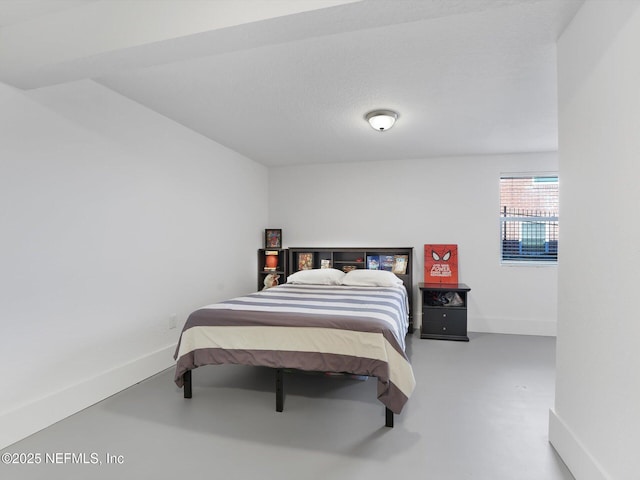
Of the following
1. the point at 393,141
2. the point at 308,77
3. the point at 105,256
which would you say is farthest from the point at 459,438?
the point at 393,141

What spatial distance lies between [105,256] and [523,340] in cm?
448

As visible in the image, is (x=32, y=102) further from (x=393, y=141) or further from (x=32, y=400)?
(x=393, y=141)

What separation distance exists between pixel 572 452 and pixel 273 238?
13.6 ft

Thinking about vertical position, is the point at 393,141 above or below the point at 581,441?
above

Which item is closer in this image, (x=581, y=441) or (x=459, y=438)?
(x=581, y=441)

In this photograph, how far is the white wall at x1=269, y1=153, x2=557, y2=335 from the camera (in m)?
4.57

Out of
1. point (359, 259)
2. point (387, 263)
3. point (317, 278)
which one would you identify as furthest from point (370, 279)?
point (359, 259)

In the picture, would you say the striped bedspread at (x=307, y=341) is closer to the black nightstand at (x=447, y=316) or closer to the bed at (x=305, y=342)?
the bed at (x=305, y=342)

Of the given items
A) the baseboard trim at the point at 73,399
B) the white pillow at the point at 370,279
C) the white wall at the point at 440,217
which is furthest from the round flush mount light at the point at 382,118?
the baseboard trim at the point at 73,399

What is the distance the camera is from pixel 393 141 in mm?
4055

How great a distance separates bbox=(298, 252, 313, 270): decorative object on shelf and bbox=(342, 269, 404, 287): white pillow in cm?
87

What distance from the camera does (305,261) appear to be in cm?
515

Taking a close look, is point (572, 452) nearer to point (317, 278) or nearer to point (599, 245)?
point (599, 245)

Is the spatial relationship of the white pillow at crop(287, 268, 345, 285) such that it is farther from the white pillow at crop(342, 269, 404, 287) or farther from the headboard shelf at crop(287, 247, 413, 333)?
the headboard shelf at crop(287, 247, 413, 333)
